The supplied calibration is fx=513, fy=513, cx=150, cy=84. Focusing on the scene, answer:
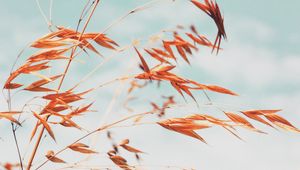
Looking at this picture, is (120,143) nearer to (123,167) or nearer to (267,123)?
(123,167)

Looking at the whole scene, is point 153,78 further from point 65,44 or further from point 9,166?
point 9,166

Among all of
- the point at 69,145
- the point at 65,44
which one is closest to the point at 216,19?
Answer: the point at 65,44

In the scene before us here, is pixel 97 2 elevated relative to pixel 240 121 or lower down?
elevated

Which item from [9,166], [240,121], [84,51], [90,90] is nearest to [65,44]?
[84,51]

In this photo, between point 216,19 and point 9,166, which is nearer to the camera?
point 9,166

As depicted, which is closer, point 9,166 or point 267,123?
point 9,166

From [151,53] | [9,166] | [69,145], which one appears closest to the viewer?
[9,166]

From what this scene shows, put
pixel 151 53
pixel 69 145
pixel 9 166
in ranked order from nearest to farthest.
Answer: pixel 9 166, pixel 69 145, pixel 151 53

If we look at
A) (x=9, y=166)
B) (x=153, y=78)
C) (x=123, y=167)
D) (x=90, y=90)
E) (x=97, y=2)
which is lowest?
(x=9, y=166)

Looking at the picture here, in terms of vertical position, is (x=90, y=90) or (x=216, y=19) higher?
(x=216, y=19)
